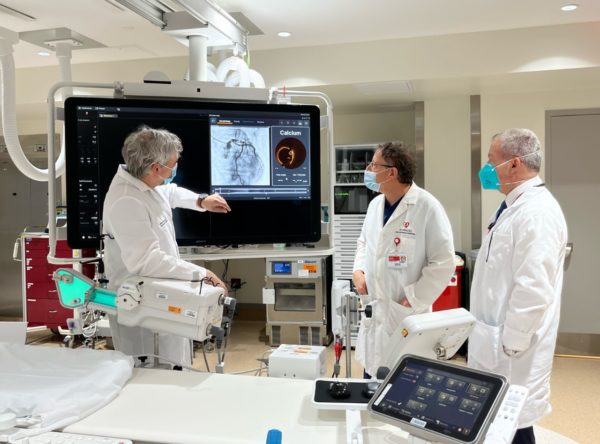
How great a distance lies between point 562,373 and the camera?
4.33m

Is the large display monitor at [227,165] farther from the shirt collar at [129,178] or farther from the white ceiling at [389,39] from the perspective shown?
the white ceiling at [389,39]

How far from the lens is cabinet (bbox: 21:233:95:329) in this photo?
Result: 5074mm

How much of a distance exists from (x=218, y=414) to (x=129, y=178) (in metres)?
1.03

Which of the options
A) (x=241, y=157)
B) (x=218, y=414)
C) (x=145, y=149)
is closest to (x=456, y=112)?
(x=241, y=157)

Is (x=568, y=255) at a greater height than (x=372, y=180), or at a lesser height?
lesser

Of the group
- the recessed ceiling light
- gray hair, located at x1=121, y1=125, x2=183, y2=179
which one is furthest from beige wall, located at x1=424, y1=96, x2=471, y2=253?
gray hair, located at x1=121, y1=125, x2=183, y2=179

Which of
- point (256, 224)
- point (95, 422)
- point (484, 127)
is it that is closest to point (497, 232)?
point (256, 224)

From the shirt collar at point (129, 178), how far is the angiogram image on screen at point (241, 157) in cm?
32

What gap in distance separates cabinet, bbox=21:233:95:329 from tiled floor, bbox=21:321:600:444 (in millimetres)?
301

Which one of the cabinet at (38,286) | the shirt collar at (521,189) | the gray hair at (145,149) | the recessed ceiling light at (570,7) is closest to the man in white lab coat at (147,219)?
the gray hair at (145,149)

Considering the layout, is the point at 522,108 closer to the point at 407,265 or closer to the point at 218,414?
the point at 407,265

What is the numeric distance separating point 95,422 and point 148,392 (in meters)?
0.24

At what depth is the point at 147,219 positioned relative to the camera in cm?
205

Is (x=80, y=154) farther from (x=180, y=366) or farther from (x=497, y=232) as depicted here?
(x=497, y=232)
